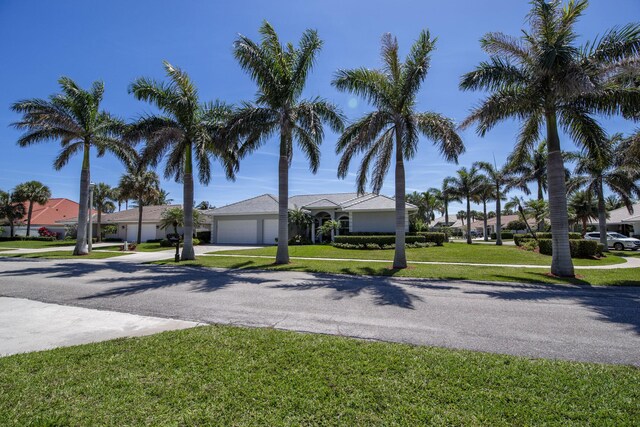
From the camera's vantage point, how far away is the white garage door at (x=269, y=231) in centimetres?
3269

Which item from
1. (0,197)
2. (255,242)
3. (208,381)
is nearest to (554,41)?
(208,381)

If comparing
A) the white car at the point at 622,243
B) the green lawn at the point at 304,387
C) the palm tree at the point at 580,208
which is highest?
the palm tree at the point at 580,208

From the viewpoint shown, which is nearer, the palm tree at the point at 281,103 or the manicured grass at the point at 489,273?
the manicured grass at the point at 489,273

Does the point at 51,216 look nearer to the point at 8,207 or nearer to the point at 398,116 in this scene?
the point at 8,207

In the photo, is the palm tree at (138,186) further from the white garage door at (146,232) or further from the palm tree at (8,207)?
the palm tree at (8,207)

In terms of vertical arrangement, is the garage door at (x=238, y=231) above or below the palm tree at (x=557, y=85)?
below

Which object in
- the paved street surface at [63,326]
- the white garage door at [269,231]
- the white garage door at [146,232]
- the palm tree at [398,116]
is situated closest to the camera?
the paved street surface at [63,326]

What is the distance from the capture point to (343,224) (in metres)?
31.7

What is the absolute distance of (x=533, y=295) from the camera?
903 centimetres

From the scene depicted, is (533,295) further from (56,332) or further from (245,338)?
(56,332)

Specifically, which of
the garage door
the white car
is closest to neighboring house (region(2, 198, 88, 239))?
the garage door

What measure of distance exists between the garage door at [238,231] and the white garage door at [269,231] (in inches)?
38.9

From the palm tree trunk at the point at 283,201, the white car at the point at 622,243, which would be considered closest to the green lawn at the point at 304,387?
the palm tree trunk at the point at 283,201

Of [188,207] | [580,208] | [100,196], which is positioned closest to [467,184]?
[580,208]
